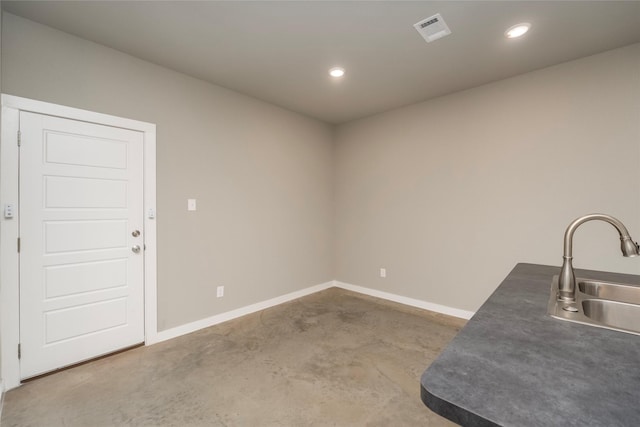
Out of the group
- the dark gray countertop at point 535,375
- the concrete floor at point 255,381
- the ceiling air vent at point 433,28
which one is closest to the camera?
the dark gray countertop at point 535,375

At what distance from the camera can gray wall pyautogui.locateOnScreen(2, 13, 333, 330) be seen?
86.7 inches

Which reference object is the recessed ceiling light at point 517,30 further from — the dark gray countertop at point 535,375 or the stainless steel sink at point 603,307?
the dark gray countertop at point 535,375

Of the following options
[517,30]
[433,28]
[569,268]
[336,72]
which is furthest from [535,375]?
[336,72]

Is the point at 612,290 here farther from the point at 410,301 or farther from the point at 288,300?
the point at 288,300

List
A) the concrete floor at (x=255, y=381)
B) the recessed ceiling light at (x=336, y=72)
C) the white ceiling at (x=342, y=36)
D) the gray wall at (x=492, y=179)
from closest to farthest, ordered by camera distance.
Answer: the concrete floor at (x=255, y=381) → the white ceiling at (x=342, y=36) → the gray wall at (x=492, y=179) → the recessed ceiling light at (x=336, y=72)

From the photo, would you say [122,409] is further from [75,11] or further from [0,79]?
[75,11]

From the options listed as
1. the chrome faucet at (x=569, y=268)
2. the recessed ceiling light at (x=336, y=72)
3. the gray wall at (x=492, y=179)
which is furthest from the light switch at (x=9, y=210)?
the gray wall at (x=492, y=179)

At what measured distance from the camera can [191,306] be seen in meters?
2.94

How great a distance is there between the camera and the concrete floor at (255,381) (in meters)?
1.76

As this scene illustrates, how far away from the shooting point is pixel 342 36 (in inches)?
88.0

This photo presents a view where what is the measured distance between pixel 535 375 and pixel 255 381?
196 centimetres

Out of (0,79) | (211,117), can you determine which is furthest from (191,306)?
(0,79)

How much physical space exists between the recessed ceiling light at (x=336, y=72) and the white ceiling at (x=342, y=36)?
61 mm

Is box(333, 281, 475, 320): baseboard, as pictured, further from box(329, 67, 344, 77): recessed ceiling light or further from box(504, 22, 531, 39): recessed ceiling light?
box(329, 67, 344, 77): recessed ceiling light
